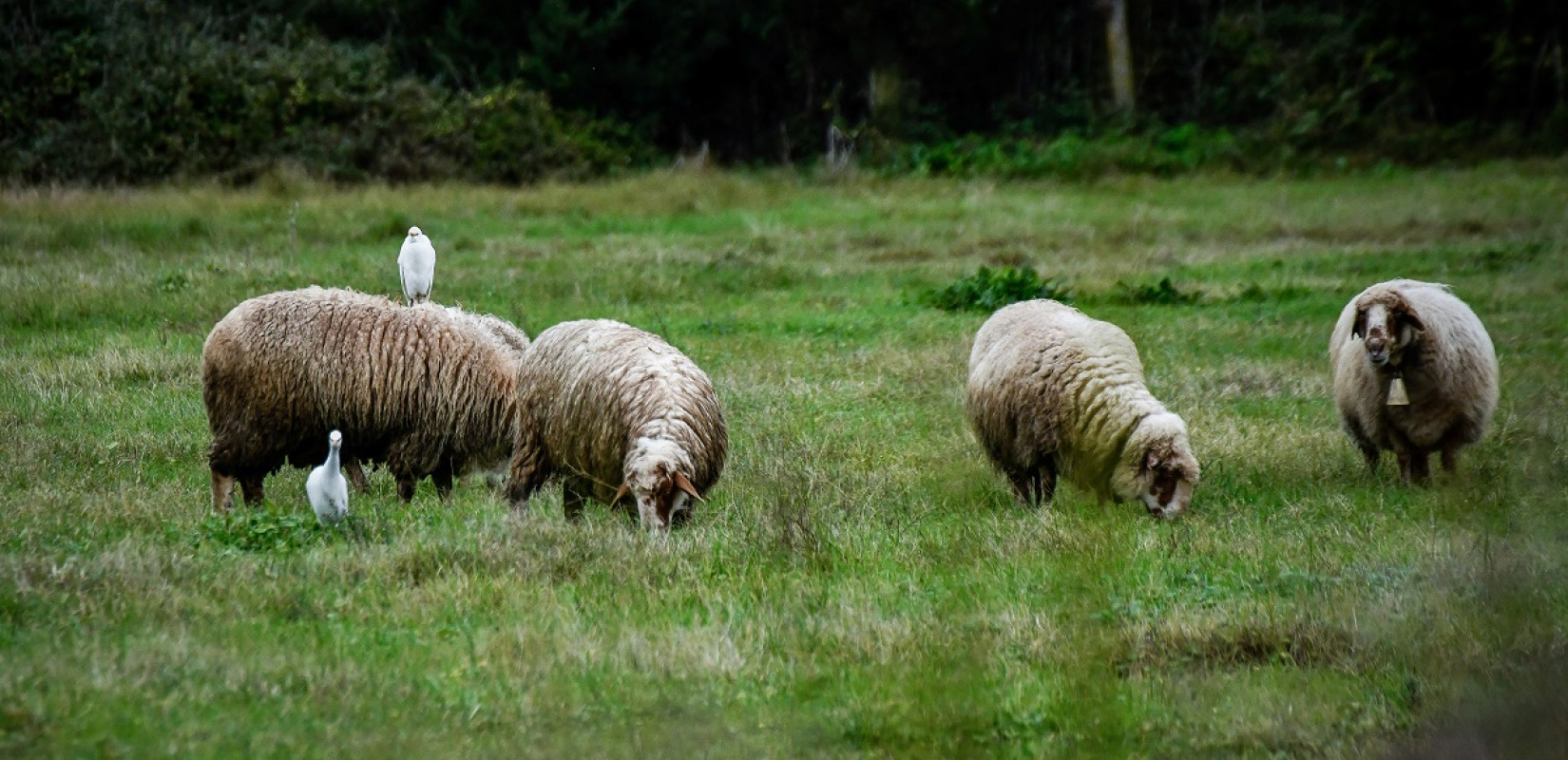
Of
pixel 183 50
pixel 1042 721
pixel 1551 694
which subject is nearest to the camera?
pixel 1551 694

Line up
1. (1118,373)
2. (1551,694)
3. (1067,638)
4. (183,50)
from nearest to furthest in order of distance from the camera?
1. (1551,694)
2. (1067,638)
3. (1118,373)
4. (183,50)

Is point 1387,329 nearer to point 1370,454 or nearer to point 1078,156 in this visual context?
point 1370,454

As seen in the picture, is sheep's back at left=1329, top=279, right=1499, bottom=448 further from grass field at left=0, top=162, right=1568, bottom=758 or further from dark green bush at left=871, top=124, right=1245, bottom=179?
dark green bush at left=871, top=124, right=1245, bottom=179

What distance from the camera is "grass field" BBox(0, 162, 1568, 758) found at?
4.96 m

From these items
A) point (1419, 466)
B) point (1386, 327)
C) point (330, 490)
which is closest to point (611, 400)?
point (330, 490)

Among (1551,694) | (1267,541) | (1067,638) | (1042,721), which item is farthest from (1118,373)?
(1551,694)

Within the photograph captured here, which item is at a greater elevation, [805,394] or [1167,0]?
[1167,0]

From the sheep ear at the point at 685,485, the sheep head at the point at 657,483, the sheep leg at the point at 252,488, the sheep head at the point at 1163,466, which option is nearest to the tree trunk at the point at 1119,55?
the sheep head at the point at 1163,466

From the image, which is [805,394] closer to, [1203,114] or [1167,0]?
[1203,114]

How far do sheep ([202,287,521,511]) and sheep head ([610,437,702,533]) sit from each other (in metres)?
1.76

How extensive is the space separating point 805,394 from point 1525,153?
21546 mm

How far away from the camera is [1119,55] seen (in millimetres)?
33000

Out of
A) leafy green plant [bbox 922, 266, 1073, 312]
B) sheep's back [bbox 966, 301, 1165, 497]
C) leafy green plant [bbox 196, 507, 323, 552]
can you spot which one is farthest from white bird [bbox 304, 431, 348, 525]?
leafy green plant [bbox 922, 266, 1073, 312]

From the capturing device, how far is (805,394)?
37.0 ft
